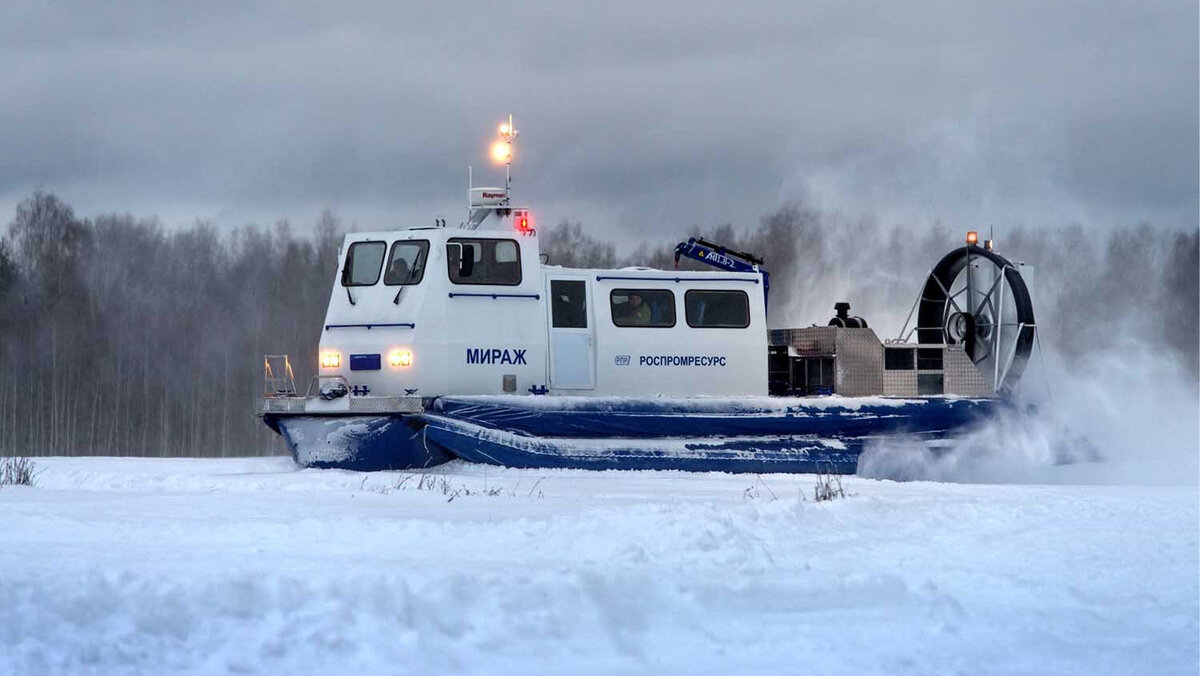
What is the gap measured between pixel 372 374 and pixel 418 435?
3.18ft

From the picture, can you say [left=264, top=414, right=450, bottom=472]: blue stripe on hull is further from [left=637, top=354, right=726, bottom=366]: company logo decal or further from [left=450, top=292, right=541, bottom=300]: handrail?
[left=637, top=354, right=726, bottom=366]: company logo decal

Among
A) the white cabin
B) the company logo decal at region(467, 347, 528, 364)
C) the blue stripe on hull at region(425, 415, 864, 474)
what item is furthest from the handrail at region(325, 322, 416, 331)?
the blue stripe on hull at region(425, 415, 864, 474)

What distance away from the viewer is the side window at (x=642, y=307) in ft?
53.0

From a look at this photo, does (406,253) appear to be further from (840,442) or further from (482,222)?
(840,442)

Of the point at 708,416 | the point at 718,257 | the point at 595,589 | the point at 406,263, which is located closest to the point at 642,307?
the point at 718,257

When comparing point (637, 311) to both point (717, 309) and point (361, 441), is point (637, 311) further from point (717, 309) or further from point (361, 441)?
point (361, 441)

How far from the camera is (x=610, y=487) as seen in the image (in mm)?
12812

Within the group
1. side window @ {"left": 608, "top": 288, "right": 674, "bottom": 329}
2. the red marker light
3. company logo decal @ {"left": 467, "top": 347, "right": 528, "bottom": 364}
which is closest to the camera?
company logo decal @ {"left": 467, "top": 347, "right": 528, "bottom": 364}

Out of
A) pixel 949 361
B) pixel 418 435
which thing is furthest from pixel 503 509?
pixel 949 361

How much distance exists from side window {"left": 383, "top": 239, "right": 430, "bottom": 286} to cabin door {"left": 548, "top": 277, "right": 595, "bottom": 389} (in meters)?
1.54

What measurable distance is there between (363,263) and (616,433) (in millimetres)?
3508

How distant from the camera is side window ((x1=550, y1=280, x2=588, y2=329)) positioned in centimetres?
1588

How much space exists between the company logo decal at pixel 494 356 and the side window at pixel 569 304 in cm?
61

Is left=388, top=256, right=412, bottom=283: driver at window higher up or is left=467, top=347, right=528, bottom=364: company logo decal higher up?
left=388, top=256, right=412, bottom=283: driver at window
